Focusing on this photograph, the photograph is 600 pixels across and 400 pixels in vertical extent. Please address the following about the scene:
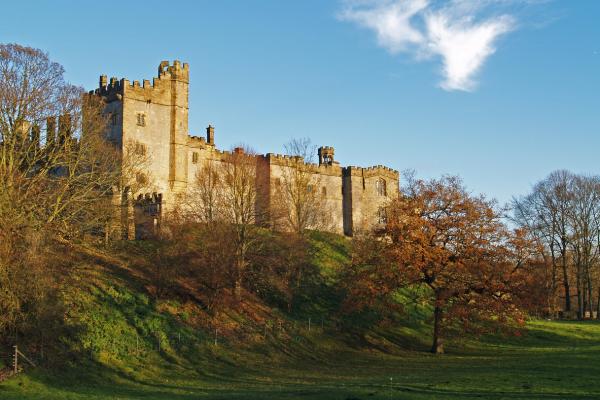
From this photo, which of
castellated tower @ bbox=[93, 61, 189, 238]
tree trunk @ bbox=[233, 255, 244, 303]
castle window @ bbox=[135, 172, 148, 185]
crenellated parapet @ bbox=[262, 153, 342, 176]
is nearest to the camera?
tree trunk @ bbox=[233, 255, 244, 303]

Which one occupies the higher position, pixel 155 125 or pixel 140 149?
pixel 155 125

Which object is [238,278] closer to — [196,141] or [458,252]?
[458,252]

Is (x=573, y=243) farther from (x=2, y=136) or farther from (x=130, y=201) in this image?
(x=2, y=136)

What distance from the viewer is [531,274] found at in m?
37.8

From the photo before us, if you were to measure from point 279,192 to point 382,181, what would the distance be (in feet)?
72.1

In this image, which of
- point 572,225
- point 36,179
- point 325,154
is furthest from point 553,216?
point 36,179

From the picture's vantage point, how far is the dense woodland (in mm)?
30047

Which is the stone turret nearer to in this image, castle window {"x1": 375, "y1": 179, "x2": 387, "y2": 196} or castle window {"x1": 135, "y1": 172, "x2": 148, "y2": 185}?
castle window {"x1": 375, "y1": 179, "x2": 387, "y2": 196}

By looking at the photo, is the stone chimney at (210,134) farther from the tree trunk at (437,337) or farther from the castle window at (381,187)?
the tree trunk at (437,337)

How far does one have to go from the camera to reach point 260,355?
36.0 meters

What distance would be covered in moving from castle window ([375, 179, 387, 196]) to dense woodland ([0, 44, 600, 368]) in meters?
29.0

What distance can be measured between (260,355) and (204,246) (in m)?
8.39

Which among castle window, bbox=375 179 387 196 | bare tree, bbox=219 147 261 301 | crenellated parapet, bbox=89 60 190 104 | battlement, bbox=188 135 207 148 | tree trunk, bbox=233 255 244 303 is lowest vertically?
tree trunk, bbox=233 255 244 303

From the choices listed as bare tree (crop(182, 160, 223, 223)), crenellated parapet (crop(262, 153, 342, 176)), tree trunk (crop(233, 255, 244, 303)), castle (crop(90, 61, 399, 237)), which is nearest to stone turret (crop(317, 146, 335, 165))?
crenellated parapet (crop(262, 153, 342, 176))
